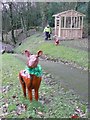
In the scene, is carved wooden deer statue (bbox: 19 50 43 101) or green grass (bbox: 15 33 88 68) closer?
carved wooden deer statue (bbox: 19 50 43 101)

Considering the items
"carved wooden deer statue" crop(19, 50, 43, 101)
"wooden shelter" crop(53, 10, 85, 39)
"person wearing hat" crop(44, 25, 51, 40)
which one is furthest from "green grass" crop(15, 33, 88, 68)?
"carved wooden deer statue" crop(19, 50, 43, 101)

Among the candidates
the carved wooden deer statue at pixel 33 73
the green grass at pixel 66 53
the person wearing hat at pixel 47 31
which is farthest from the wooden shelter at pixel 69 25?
the carved wooden deer statue at pixel 33 73

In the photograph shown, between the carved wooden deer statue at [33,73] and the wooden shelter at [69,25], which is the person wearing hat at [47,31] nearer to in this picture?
the wooden shelter at [69,25]

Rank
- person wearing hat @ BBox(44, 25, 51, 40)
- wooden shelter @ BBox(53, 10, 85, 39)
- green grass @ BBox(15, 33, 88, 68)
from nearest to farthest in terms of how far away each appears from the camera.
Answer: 1. green grass @ BBox(15, 33, 88, 68)
2. person wearing hat @ BBox(44, 25, 51, 40)
3. wooden shelter @ BBox(53, 10, 85, 39)

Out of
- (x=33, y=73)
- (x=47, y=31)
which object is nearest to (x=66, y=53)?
(x=47, y=31)

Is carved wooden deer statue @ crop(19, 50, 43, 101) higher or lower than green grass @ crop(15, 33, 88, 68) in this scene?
higher

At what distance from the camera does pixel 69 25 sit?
100 ft

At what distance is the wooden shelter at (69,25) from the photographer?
30141 mm

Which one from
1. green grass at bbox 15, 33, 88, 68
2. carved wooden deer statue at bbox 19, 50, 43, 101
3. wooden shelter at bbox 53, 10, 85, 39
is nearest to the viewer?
carved wooden deer statue at bbox 19, 50, 43, 101

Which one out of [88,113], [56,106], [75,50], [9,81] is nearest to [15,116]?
[56,106]

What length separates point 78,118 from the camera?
738cm

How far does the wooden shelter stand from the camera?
3014cm

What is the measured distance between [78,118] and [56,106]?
3.33 feet

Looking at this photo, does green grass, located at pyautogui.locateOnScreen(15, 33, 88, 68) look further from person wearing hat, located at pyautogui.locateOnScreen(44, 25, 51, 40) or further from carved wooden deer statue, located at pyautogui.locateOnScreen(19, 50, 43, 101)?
carved wooden deer statue, located at pyautogui.locateOnScreen(19, 50, 43, 101)
